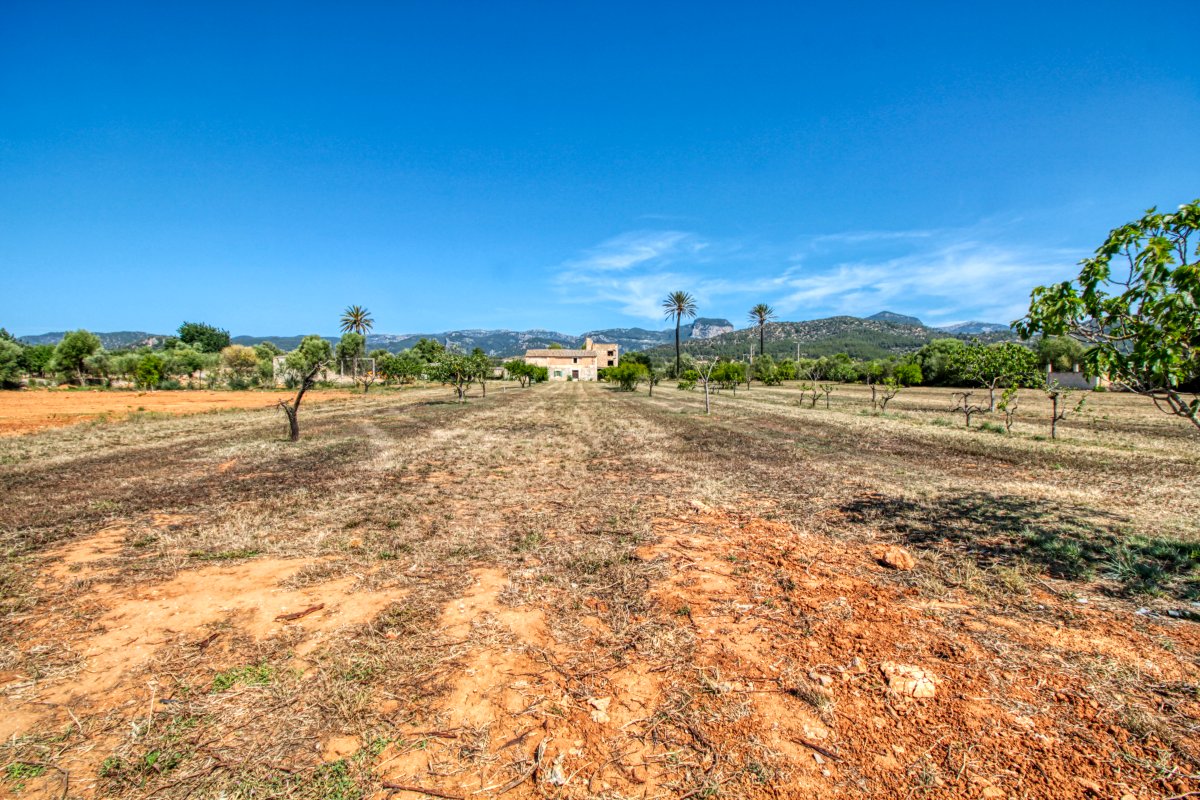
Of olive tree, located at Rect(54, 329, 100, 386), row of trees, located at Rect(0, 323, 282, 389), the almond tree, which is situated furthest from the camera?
olive tree, located at Rect(54, 329, 100, 386)

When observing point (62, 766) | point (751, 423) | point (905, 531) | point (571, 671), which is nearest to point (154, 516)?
point (62, 766)

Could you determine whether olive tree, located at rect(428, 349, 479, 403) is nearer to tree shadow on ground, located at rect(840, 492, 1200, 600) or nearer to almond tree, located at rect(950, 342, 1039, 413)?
almond tree, located at rect(950, 342, 1039, 413)

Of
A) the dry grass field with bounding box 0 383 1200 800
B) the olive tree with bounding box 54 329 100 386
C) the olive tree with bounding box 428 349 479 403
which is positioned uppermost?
the olive tree with bounding box 54 329 100 386

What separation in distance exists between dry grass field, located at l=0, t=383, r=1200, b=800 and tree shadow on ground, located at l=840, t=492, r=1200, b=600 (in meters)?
0.06

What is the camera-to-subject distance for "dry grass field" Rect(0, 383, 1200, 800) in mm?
3092

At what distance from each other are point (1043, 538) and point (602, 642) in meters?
7.20

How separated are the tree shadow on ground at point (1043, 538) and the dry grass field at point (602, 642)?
0.06m

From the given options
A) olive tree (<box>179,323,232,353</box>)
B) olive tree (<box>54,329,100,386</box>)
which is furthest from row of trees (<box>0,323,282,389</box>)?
olive tree (<box>179,323,232,353</box>)

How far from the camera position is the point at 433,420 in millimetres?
26766

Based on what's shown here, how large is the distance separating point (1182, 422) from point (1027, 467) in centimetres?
1859

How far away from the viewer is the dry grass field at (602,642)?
3092mm

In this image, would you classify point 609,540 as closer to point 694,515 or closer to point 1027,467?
point 694,515

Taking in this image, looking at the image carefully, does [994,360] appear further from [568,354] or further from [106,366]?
[568,354]

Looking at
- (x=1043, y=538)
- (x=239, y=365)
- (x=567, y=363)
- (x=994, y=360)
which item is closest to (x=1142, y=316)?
(x=1043, y=538)
